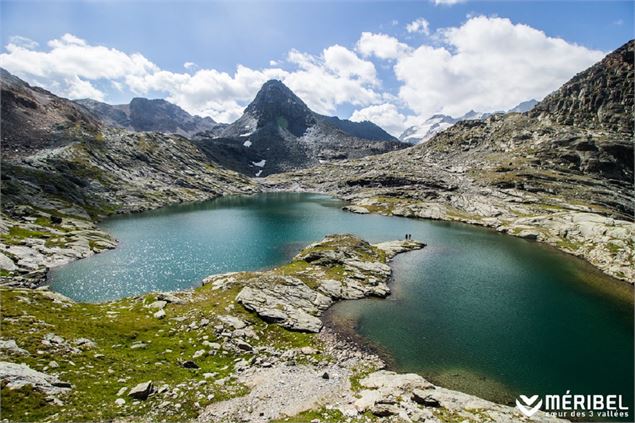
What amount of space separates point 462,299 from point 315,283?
27.4 m

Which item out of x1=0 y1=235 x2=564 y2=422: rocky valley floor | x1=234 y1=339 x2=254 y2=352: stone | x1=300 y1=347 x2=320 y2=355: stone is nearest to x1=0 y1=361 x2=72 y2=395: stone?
x1=0 y1=235 x2=564 y2=422: rocky valley floor

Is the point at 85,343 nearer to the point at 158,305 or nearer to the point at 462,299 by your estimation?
the point at 158,305

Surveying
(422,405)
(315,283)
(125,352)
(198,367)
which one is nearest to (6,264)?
(125,352)

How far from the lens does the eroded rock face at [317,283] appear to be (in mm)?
51062

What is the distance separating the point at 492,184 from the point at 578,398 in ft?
558

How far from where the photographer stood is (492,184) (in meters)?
187

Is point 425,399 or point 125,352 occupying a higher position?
point 125,352

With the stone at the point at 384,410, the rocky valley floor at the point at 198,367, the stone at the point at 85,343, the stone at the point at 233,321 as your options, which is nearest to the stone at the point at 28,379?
the rocky valley floor at the point at 198,367

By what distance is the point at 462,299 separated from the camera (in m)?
62.3

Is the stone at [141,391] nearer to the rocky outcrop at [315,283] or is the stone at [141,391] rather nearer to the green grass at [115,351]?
the green grass at [115,351]

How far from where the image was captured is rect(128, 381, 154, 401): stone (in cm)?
2695

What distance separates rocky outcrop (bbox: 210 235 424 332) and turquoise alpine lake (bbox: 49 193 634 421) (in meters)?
3.43

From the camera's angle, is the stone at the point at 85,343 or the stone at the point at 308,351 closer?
the stone at the point at 85,343

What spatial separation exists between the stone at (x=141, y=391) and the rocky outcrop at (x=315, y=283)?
22.1 m
